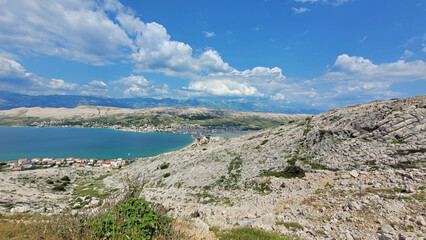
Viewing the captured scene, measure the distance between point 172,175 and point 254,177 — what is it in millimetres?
21063

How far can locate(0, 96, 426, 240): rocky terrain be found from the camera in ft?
40.8

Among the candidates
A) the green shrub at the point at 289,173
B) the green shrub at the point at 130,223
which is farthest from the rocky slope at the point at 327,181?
the green shrub at the point at 130,223

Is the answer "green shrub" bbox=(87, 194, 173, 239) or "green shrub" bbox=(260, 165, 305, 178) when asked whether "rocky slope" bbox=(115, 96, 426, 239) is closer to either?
"green shrub" bbox=(260, 165, 305, 178)

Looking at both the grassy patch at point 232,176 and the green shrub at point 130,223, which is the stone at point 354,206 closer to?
the green shrub at point 130,223

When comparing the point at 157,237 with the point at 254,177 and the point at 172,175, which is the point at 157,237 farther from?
Answer: the point at 172,175

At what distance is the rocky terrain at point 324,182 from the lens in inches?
490

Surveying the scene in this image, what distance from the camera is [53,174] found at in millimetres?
58562

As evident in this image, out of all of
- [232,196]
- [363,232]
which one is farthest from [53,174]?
[363,232]

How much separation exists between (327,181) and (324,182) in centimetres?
37

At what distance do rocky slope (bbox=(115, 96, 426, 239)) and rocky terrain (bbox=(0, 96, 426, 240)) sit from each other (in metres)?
0.08

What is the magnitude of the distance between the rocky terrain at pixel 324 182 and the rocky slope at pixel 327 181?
76 millimetres

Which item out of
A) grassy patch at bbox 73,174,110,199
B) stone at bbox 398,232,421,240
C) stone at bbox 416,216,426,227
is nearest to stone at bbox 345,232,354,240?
stone at bbox 398,232,421,240

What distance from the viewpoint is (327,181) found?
69.8 feet

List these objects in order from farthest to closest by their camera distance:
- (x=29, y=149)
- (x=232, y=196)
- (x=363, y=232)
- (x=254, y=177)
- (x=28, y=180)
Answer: (x=29, y=149) < (x=28, y=180) < (x=254, y=177) < (x=232, y=196) < (x=363, y=232)
